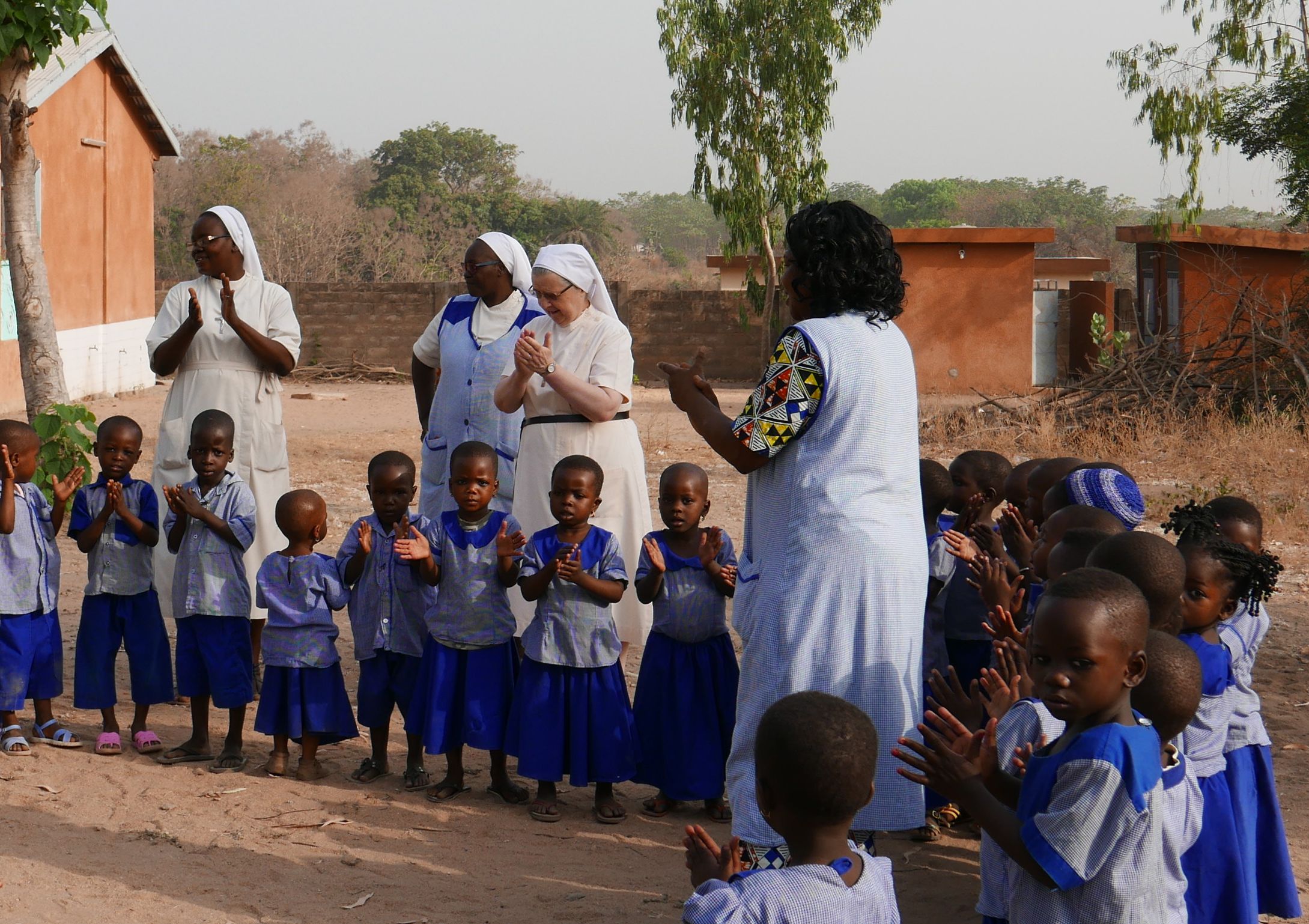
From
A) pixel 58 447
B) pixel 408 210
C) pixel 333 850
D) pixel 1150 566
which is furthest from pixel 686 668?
pixel 408 210

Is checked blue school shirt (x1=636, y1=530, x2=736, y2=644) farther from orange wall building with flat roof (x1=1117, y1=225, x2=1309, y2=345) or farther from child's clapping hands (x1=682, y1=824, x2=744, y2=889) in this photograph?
orange wall building with flat roof (x1=1117, y1=225, x2=1309, y2=345)

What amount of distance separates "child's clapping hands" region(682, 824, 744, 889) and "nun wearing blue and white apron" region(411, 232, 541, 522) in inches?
111

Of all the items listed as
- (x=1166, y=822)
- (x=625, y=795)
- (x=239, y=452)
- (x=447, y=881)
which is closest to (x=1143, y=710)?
(x=1166, y=822)

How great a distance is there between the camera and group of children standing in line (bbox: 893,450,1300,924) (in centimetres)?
229

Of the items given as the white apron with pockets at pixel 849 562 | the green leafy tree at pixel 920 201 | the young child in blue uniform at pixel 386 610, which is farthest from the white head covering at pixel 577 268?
the green leafy tree at pixel 920 201

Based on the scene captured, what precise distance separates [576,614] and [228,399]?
1.87 meters

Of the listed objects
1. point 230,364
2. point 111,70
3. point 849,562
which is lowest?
point 849,562

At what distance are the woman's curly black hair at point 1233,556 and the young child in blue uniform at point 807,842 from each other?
1.26 metres

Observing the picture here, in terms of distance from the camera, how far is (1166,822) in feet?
7.82

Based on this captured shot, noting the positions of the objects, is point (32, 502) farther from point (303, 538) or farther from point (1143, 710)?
point (1143, 710)

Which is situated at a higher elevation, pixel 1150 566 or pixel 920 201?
pixel 920 201

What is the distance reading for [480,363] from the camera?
16.4ft

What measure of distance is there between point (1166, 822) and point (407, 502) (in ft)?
8.93

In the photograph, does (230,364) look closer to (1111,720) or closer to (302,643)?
(302,643)
